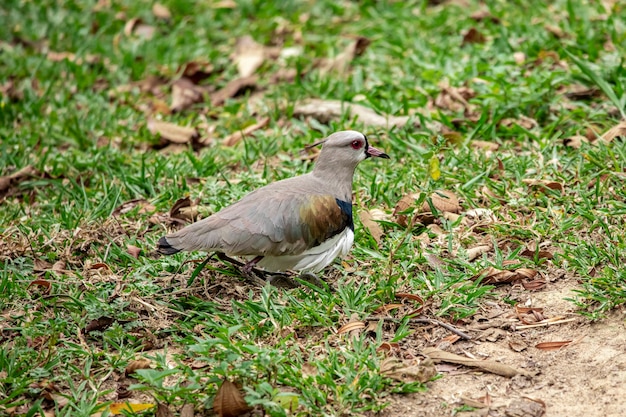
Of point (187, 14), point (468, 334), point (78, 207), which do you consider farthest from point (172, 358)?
point (187, 14)

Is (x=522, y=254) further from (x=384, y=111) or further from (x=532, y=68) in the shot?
(x=532, y=68)

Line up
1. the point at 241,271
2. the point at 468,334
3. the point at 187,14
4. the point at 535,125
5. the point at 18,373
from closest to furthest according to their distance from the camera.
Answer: the point at 18,373 < the point at 468,334 < the point at 241,271 < the point at 535,125 < the point at 187,14

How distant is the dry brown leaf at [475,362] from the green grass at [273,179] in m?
0.21

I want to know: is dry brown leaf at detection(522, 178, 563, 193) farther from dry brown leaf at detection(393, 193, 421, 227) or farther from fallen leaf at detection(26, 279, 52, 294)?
fallen leaf at detection(26, 279, 52, 294)

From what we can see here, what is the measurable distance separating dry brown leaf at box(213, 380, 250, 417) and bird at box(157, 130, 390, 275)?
3.18 feet

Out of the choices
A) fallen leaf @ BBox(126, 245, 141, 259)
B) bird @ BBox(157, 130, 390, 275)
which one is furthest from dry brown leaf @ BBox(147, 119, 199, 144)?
bird @ BBox(157, 130, 390, 275)

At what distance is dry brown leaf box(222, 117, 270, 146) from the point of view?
6508mm

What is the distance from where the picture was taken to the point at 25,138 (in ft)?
21.9

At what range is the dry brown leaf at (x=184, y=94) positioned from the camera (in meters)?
7.14

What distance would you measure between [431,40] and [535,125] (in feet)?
6.13

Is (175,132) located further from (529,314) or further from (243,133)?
(529,314)

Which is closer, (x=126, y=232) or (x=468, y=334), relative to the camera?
(x=468, y=334)

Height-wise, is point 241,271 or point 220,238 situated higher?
point 220,238

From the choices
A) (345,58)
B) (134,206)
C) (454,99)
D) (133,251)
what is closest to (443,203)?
(454,99)
